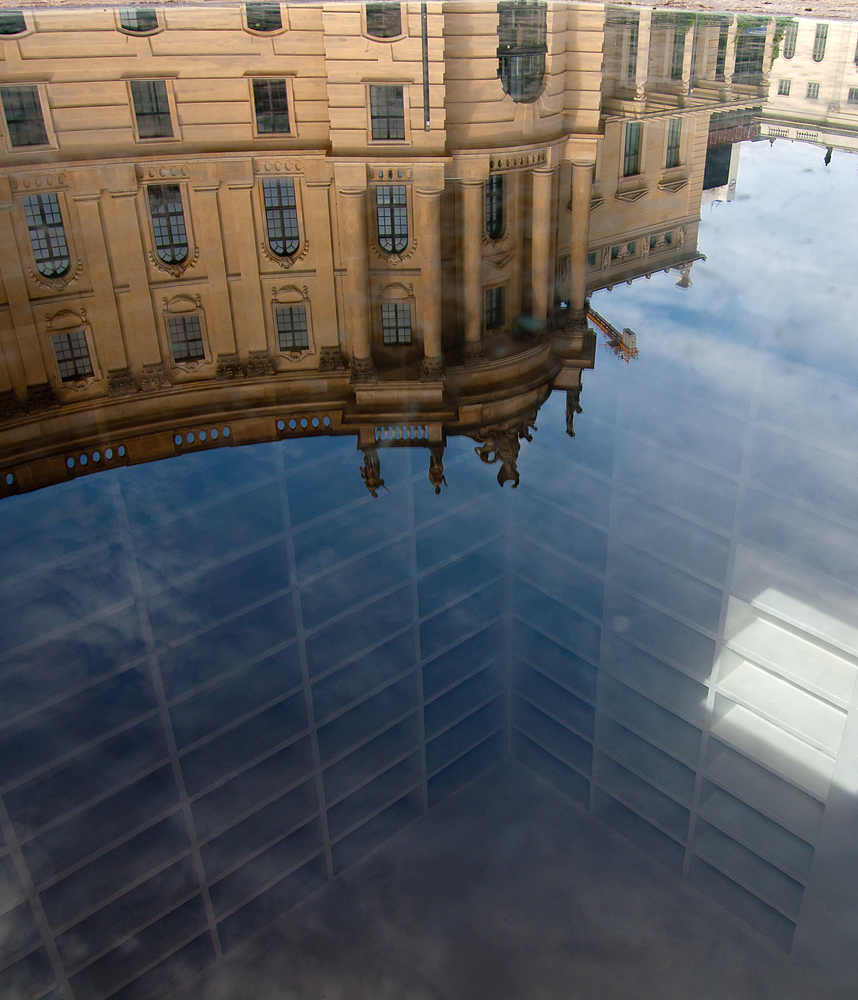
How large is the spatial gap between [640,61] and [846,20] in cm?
1393

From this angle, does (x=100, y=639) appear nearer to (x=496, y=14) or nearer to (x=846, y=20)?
(x=496, y=14)

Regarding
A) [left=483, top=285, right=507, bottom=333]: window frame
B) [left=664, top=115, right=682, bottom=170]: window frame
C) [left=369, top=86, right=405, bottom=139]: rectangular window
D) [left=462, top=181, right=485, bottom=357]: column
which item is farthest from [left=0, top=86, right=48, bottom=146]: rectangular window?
[left=664, top=115, right=682, bottom=170]: window frame

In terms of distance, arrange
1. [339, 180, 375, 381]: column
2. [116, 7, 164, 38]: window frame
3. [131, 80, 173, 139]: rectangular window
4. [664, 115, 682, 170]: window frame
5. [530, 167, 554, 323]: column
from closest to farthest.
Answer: [339, 180, 375, 381]: column, [530, 167, 554, 323]: column, [664, 115, 682, 170]: window frame, [131, 80, 173, 139]: rectangular window, [116, 7, 164, 38]: window frame

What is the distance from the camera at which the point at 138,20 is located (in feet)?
130

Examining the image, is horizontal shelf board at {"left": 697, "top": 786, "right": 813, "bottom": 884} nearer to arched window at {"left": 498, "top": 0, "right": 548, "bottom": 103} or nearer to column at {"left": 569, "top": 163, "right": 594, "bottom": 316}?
column at {"left": 569, "top": 163, "right": 594, "bottom": 316}

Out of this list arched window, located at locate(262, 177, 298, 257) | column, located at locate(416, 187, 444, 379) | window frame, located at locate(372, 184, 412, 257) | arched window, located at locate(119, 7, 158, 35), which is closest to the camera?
column, located at locate(416, 187, 444, 379)

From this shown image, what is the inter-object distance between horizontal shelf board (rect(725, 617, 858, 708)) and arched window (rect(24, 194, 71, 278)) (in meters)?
20.7

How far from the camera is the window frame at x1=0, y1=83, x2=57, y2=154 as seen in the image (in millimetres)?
32500

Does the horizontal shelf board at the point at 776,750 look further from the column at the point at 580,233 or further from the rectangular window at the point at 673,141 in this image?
the rectangular window at the point at 673,141

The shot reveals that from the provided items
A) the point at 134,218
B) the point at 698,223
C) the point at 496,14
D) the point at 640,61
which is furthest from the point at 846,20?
the point at 134,218

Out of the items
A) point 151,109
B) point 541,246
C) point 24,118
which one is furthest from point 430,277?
point 24,118

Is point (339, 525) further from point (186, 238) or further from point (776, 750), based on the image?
point (186, 238)

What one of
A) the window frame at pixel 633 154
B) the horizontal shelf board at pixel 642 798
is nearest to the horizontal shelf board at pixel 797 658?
the horizontal shelf board at pixel 642 798

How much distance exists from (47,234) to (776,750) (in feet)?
79.8
